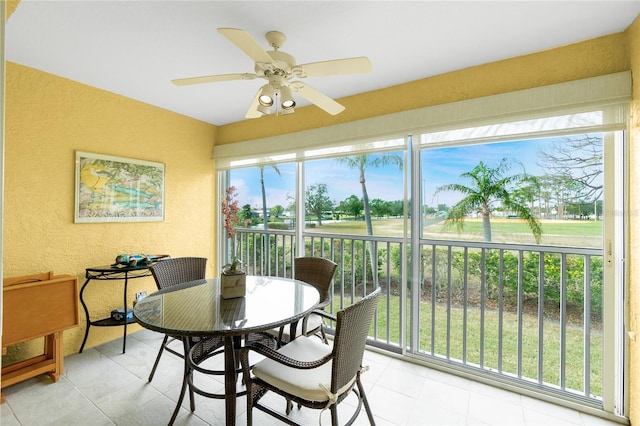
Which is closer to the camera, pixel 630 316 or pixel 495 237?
pixel 630 316

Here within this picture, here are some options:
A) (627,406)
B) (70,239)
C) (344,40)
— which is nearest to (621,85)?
(344,40)

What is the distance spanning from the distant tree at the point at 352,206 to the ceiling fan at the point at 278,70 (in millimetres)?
1330

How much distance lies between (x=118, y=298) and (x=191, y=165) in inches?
67.3

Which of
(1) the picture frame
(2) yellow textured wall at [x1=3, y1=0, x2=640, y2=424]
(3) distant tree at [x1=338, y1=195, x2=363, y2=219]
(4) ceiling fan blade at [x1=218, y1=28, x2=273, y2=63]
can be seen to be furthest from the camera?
(3) distant tree at [x1=338, y1=195, x2=363, y2=219]

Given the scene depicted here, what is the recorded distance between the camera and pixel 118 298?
3115 millimetres

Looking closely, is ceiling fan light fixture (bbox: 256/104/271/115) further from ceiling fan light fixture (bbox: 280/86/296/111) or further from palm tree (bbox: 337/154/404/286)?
palm tree (bbox: 337/154/404/286)

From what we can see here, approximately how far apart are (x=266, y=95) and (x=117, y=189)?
219 cm

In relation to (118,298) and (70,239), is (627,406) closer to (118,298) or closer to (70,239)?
(118,298)

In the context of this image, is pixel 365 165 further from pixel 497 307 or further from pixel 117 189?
pixel 117 189

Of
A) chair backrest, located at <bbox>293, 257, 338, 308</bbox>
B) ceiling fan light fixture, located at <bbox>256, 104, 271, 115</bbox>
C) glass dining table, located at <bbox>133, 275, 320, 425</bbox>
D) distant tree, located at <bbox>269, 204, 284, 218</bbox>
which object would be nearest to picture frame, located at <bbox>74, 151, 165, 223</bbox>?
distant tree, located at <bbox>269, 204, 284, 218</bbox>

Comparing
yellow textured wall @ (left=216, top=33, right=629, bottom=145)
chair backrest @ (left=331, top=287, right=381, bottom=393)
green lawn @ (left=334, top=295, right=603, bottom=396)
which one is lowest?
green lawn @ (left=334, top=295, right=603, bottom=396)

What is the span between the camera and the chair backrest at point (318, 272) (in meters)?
2.62

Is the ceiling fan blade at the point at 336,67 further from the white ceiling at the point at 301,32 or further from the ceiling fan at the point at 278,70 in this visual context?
the white ceiling at the point at 301,32

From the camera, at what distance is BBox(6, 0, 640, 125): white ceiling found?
1.78 metres
